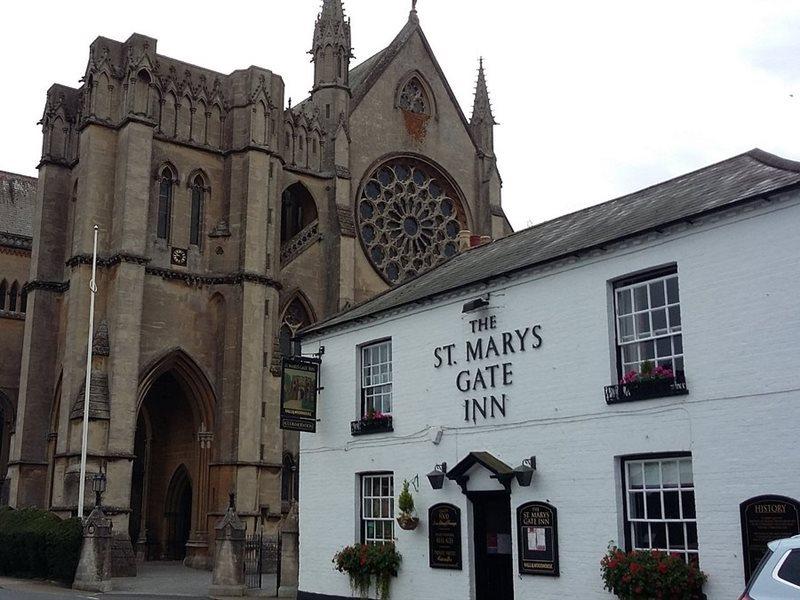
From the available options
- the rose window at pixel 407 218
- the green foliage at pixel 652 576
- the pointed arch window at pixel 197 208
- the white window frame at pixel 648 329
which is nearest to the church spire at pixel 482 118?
the rose window at pixel 407 218

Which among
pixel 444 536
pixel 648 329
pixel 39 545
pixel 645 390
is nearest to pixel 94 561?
pixel 39 545

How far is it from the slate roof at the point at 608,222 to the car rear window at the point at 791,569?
626 centimetres

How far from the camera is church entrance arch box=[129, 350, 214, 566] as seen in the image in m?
36.4

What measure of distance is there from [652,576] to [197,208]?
88.9 feet

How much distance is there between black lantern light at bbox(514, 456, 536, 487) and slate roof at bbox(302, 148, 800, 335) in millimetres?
3255

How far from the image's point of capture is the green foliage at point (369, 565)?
1795 centimetres

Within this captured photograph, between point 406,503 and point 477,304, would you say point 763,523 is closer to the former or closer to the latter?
point 477,304

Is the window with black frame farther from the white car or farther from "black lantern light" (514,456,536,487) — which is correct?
the white car

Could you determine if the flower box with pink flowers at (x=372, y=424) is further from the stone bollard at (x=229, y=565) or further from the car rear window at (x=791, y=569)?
the car rear window at (x=791, y=569)

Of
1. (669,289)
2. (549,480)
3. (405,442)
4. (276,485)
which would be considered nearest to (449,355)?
(405,442)

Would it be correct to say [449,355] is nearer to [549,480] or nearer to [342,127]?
[549,480]

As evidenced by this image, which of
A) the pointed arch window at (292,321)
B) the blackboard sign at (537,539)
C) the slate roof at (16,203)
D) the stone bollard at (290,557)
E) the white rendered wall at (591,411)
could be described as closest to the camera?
the white rendered wall at (591,411)

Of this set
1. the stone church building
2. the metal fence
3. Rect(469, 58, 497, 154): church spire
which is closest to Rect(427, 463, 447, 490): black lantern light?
the metal fence

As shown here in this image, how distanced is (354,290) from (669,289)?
84.2ft
